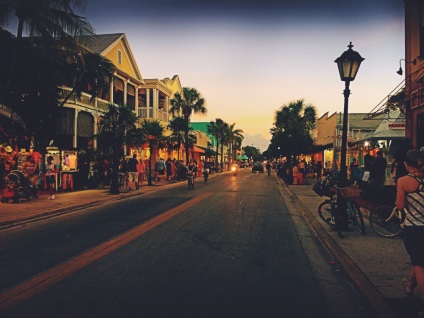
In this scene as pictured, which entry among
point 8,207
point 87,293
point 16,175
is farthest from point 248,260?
point 16,175

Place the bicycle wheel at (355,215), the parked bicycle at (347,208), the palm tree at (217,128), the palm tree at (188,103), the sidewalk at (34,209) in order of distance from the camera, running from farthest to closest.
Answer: the palm tree at (217,128) → the palm tree at (188,103) → the sidewalk at (34,209) → the bicycle wheel at (355,215) → the parked bicycle at (347,208)

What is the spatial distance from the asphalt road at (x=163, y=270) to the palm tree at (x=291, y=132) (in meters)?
25.7

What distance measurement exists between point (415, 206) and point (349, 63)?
5624 mm

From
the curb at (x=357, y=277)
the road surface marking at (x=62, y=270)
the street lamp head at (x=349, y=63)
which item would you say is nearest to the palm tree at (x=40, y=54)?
the road surface marking at (x=62, y=270)

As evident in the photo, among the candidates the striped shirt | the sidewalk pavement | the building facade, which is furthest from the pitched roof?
the striped shirt

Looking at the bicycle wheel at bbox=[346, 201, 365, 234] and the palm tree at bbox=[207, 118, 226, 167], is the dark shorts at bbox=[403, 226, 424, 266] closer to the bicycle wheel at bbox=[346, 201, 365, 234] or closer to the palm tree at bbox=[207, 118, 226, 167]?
the bicycle wheel at bbox=[346, 201, 365, 234]

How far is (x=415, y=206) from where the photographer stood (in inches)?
160

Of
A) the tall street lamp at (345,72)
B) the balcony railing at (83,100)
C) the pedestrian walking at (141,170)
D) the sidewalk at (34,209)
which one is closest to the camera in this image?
the tall street lamp at (345,72)

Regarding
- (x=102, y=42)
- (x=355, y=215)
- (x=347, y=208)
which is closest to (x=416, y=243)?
(x=355, y=215)

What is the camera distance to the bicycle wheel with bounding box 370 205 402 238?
849 centimetres

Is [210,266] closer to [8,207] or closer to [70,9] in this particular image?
[8,207]

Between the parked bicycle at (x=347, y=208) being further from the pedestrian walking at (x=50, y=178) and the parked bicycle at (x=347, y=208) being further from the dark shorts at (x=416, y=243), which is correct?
the pedestrian walking at (x=50, y=178)

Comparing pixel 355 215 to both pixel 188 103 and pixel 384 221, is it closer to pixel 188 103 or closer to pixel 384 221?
pixel 384 221

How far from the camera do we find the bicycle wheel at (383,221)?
27.9ft
